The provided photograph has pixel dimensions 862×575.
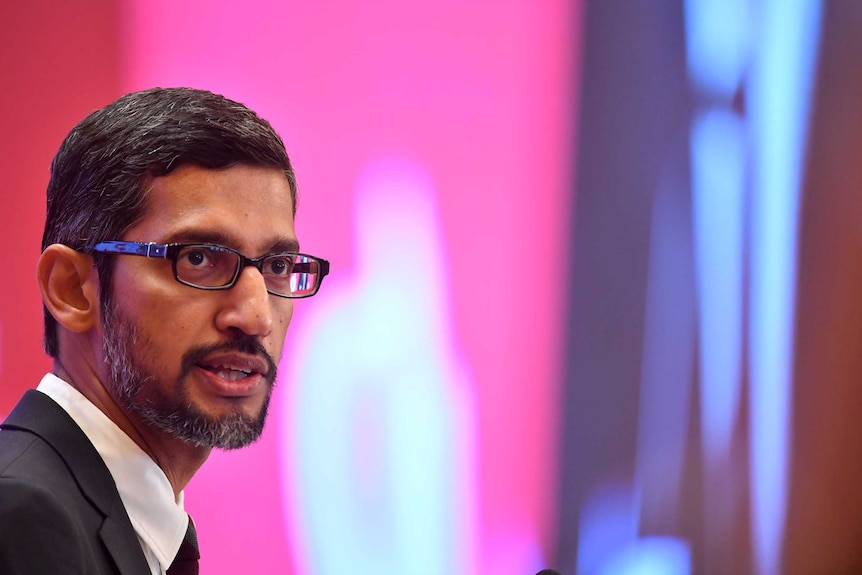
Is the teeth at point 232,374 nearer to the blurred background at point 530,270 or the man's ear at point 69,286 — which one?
the man's ear at point 69,286

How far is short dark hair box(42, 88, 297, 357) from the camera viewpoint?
98 cm

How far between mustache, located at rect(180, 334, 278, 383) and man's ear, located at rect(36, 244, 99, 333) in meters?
0.12

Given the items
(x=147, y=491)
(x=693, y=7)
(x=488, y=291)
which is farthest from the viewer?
(x=693, y=7)

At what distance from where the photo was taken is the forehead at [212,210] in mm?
983

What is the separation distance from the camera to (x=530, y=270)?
1797mm

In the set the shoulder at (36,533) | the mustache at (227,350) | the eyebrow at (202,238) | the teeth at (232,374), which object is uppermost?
the eyebrow at (202,238)

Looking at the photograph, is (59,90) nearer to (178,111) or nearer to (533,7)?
(178,111)

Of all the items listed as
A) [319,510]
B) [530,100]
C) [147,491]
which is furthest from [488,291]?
[147,491]

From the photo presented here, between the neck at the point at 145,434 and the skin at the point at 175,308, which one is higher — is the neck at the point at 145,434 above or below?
below

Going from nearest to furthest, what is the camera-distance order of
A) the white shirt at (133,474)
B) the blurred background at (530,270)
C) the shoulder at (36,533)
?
the shoulder at (36,533) < the white shirt at (133,474) < the blurred background at (530,270)

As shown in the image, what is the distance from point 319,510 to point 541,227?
70 centimetres

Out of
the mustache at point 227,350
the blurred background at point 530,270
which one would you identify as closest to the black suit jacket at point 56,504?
the mustache at point 227,350

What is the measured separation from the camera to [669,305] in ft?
6.31

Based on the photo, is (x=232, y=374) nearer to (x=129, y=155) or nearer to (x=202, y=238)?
(x=202, y=238)
